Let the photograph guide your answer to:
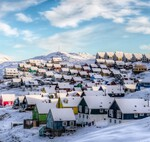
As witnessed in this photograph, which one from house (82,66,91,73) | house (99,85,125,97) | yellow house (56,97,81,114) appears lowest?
Answer: yellow house (56,97,81,114)

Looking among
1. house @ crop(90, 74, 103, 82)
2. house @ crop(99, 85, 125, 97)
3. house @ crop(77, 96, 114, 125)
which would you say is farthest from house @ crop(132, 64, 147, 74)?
house @ crop(77, 96, 114, 125)

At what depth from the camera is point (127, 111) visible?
2388 inches

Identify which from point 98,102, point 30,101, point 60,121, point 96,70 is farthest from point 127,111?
point 96,70

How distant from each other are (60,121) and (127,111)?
1143 centimetres

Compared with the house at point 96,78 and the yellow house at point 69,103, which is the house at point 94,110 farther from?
the house at point 96,78

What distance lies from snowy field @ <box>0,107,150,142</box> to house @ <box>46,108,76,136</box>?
219 centimetres

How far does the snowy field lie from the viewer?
38844 mm

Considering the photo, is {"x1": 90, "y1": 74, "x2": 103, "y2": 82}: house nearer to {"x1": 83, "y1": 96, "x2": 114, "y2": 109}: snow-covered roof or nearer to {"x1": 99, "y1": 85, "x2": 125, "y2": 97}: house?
{"x1": 99, "y1": 85, "x2": 125, "y2": 97}: house

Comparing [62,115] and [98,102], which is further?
[98,102]

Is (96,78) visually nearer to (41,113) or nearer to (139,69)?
(139,69)

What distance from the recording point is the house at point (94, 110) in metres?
66.8

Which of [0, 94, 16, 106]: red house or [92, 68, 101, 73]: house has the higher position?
[92, 68, 101, 73]: house

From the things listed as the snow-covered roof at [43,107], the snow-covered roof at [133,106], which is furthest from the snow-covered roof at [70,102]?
the snow-covered roof at [133,106]

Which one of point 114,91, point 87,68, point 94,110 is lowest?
point 94,110
